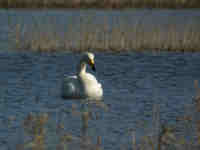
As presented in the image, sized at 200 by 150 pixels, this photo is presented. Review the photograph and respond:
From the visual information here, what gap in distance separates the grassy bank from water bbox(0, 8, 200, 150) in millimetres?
9638

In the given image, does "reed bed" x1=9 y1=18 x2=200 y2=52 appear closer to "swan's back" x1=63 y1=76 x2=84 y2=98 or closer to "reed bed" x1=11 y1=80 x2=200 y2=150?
"swan's back" x1=63 y1=76 x2=84 y2=98

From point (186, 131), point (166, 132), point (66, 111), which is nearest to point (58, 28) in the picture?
point (66, 111)

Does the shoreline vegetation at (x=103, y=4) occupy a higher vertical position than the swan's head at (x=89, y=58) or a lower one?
lower

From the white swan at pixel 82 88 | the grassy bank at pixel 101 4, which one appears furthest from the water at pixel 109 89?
the grassy bank at pixel 101 4

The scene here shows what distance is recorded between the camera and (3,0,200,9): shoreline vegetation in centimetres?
3027

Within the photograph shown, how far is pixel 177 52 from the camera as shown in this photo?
18984 mm

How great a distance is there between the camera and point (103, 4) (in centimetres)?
3061

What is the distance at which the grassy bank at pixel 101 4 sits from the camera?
30.3m

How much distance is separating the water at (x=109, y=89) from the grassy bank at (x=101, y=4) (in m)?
9.64

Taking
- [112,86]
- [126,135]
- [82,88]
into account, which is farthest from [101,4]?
[126,135]

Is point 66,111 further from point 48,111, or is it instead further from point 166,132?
point 166,132

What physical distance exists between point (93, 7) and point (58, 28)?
25.0ft

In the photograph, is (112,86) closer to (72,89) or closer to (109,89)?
(109,89)

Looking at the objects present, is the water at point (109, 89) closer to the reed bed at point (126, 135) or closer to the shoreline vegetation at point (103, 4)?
the reed bed at point (126, 135)
